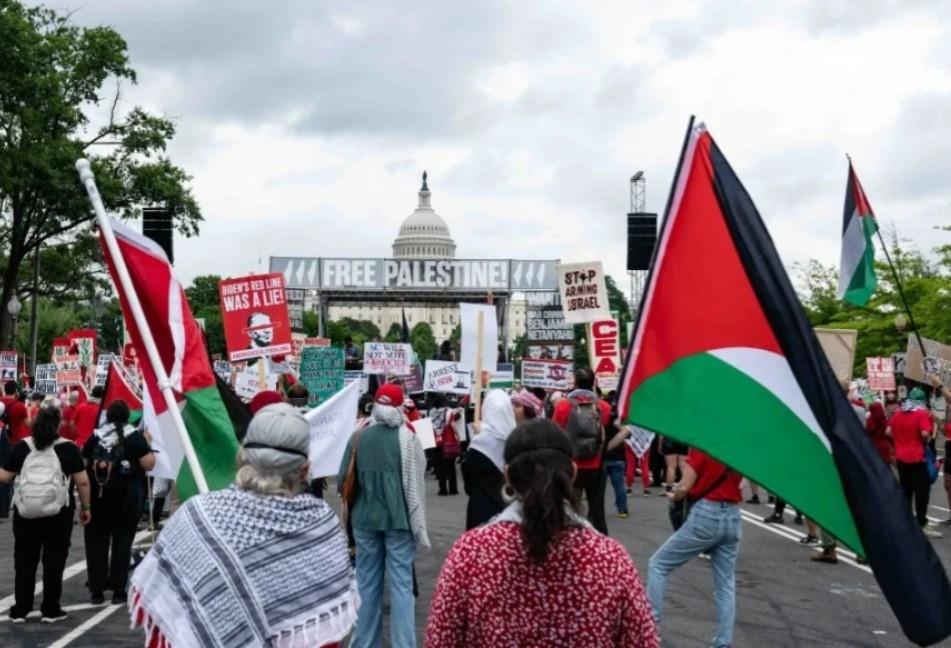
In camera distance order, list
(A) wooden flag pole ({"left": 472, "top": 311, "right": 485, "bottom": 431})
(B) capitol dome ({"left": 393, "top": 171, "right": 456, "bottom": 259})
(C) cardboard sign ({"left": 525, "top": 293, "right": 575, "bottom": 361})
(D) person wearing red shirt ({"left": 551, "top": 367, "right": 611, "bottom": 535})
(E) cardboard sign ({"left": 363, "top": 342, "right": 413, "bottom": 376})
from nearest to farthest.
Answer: (D) person wearing red shirt ({"left": 551, "top": 367, "right": 611, "bottom": 535}) → (A) wooden flag pole ({"left": 472, "top": 311, "right": 485, "bottom": 431}) → (E) cardboard sign ({"left": 363, "top": 342, "right": 413, "bottom": 376}) → (C) cardboard sign ({"left": 525, "top": 293, "right": 575, "bottom": 361}) → (B) capitol dome ({"left": 393, "top": 171, "right": 456, "bottom": 259})

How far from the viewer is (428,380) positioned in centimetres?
2534

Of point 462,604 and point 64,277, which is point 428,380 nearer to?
point 462,604

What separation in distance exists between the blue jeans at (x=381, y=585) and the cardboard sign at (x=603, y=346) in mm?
14578

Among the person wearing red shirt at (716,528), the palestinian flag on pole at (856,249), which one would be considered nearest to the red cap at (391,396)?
the person wearing red shirt at (716,528)

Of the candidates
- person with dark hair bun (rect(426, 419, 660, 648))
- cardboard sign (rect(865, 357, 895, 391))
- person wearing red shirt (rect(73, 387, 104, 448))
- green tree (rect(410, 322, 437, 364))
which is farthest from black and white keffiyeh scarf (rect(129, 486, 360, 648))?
green tree (rect(410, 322, 437, 364))

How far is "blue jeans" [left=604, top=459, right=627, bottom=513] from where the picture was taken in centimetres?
1942

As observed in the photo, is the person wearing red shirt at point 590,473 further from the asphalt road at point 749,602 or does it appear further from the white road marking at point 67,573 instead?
the white road marking at point 67,573

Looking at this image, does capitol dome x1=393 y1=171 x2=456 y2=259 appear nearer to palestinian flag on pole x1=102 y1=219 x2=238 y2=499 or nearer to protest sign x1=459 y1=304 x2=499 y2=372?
protest sign x1=459 y1=304 x2=499 y2=372

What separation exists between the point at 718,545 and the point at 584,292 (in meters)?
13.9

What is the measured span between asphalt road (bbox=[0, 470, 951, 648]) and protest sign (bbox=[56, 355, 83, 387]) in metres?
9.70

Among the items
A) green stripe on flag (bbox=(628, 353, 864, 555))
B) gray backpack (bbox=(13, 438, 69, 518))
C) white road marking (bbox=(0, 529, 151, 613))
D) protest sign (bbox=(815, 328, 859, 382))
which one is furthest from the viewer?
protest sign (bbox=(815, 328, 859, 382))

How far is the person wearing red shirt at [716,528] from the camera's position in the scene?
8.83 metres

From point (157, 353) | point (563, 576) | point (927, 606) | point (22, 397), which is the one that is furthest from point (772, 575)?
point (22, 397)

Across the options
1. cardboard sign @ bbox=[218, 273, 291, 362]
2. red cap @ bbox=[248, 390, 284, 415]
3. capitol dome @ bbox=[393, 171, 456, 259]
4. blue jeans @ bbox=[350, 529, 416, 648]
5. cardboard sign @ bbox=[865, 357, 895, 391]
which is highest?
capitol dome @ bbox=[393, 171, 456, 259]
